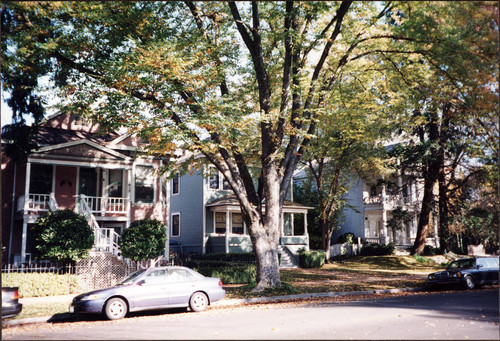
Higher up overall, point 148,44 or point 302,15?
point 302,15

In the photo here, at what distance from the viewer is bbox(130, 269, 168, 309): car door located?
12438 millimetres

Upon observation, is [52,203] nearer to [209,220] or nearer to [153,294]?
[153,294]

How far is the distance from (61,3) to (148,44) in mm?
2996

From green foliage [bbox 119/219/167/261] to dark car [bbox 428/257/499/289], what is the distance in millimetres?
12974

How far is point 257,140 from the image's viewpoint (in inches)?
991

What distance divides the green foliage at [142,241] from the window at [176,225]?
41.7ft

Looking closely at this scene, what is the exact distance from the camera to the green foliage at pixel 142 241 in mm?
21172

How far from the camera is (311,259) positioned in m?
29.6

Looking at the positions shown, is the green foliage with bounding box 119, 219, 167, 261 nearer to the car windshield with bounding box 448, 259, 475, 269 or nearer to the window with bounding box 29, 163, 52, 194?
the window with bounding box 29, 163, 52, 194

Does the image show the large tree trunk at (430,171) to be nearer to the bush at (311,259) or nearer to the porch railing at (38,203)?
the bush at (311,259)

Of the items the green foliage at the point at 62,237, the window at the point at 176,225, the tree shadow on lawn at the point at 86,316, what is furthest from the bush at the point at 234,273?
the window at the point at 176,225

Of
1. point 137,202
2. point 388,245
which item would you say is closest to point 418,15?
point 137,202

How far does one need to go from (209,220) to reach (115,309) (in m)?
19.9

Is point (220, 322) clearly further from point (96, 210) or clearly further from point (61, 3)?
point (96, 210)
